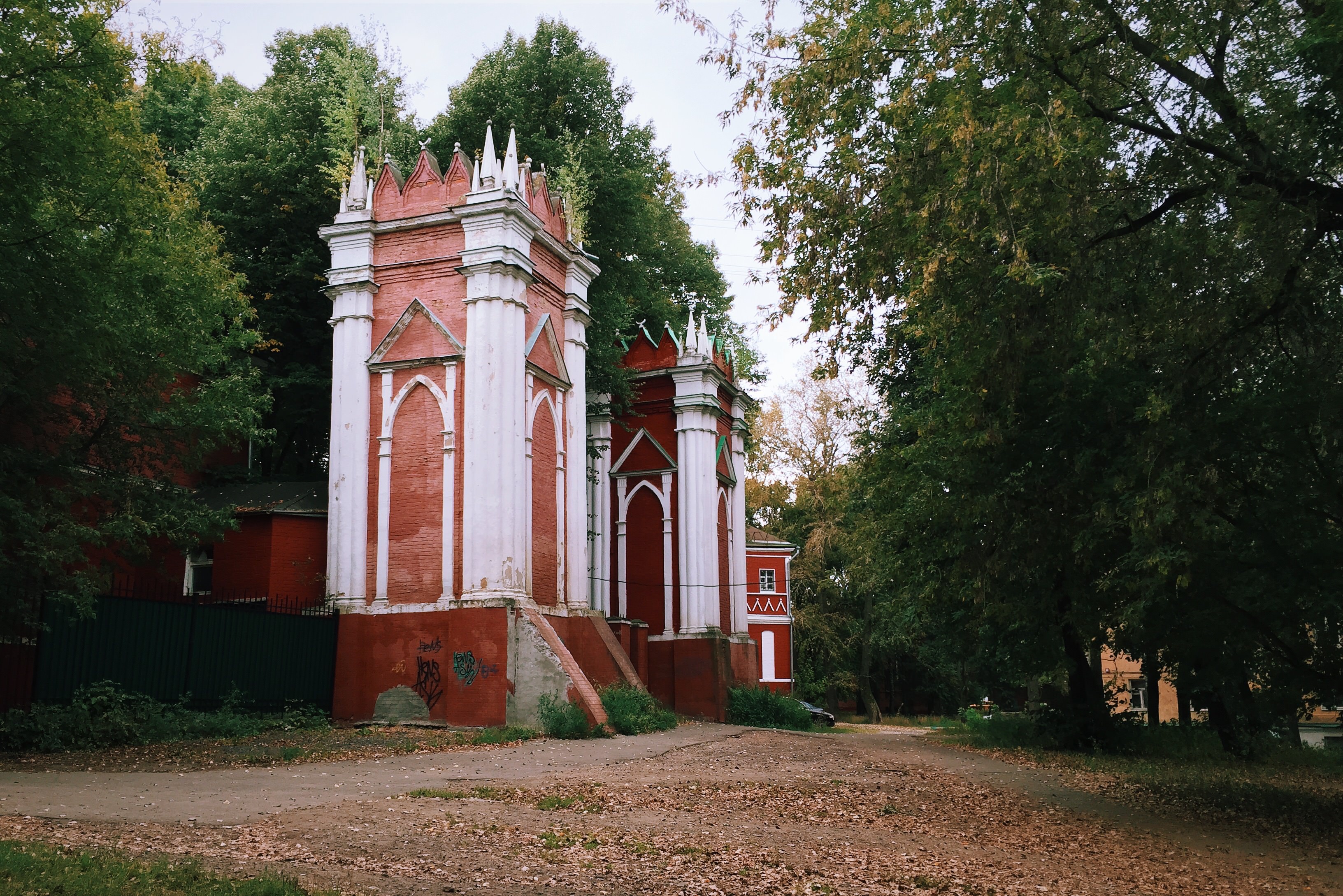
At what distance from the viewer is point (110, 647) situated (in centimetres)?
1656

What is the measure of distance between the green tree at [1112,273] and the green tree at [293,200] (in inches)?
691

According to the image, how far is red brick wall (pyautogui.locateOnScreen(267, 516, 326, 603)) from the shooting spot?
72.4 ft

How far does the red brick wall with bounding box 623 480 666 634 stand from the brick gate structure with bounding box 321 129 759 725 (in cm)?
705

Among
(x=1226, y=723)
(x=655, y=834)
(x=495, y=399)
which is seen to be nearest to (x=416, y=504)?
(x=495, y=399)

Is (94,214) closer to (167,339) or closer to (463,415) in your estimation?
Result: (167,339)

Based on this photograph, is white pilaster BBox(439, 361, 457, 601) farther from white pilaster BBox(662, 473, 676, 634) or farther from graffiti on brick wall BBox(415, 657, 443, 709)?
white pilaster BBox(662, 473, 676, 634)

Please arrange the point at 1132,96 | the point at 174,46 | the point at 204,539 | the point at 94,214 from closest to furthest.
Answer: the point at 1132,96
the point at 94,214
the point at 174,46
the point at 204,539

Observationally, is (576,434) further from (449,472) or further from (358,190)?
(358,190)

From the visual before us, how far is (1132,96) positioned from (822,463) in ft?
121

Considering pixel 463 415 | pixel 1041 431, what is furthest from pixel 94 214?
pixel 1041 431

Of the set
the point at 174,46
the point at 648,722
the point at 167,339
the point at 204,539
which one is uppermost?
the point at 174,46

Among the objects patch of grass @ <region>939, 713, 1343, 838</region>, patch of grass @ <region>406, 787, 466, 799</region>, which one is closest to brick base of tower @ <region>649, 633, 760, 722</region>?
patch of grass @ <region>939, 713, 1343, 838</region>

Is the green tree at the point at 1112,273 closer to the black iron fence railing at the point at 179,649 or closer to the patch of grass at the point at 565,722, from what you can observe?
the patch of grass at the point at 565,722

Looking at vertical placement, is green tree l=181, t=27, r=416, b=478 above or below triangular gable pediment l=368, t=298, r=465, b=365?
above
